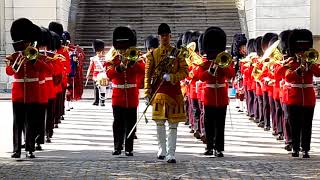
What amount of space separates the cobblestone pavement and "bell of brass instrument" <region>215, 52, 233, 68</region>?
4.28ft

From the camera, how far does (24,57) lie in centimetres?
1134

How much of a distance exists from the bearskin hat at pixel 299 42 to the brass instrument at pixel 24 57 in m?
3.54

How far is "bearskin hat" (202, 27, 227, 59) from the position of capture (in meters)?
11.9

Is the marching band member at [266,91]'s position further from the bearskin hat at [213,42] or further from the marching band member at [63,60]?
the marching band member at [63,60]

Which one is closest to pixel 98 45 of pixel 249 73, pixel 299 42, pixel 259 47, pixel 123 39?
pixel 249 73

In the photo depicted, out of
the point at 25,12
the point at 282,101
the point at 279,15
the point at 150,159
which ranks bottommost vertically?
the point at 150,159

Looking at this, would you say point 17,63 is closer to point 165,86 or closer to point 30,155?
point 30,155

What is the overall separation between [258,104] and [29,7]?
1206 cm

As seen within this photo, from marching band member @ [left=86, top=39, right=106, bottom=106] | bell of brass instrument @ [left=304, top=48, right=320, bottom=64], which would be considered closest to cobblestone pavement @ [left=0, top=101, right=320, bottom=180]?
bell of brass instrument @ [left=304, top=48, right=320, bottom=64]

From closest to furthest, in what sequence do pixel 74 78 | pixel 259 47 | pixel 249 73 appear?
pixel 259 47
pixel 249 73
pixel 74 78

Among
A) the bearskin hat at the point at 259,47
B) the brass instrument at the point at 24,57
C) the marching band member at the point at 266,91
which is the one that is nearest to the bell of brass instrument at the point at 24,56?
the brass instrument at the point at 24,57

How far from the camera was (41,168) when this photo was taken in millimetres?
10422

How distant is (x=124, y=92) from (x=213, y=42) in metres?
1.49

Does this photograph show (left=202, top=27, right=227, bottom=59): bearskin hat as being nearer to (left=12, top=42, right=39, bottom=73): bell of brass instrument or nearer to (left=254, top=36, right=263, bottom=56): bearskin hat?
(left=12, top=42, right=39, bottom=73): bell of brass instrument
